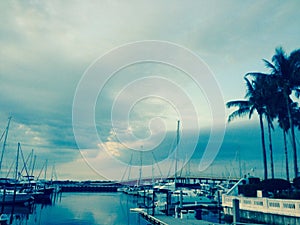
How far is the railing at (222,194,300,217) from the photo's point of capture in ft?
71.2

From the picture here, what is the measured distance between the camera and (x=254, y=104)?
3788cm

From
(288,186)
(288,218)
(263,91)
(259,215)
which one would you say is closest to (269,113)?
(263,91)

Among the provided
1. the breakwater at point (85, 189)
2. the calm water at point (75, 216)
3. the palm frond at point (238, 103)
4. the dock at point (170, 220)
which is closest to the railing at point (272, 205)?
the dock at point (170, 220)

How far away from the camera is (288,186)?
2978 centimetres

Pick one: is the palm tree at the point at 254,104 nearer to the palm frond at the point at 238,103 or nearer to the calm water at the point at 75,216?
the palm frond at the point at 238,103

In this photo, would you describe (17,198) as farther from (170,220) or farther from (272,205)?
(272,205)

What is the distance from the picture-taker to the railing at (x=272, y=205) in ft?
71.2

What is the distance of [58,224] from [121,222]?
350 inches

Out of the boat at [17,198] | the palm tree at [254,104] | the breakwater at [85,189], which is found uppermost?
the palm tree at [254,104]

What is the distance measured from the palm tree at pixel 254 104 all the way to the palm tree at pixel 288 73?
3.63 meters

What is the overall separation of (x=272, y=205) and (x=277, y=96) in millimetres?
14680

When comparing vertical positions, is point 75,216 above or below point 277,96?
below

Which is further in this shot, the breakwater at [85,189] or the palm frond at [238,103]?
the breakwater at [85,189]

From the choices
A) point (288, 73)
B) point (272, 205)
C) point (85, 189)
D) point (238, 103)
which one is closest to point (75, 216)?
point (238, 103)
